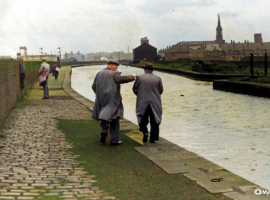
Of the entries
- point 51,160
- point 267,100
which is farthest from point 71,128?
point 267,100

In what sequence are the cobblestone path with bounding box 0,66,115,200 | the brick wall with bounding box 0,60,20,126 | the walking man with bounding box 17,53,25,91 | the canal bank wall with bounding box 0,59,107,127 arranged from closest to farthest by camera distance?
the cobblestone path with bounding box 0,66,115,200, the brick wall with bounding box 0,60,20,126, the canal bank wall with bounding box 0,59,107,127, the walking man with bounding box 17,53,25,91

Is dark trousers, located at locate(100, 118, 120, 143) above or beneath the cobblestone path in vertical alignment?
above

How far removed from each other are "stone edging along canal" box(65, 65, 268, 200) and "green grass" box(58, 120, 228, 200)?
4.9 inches

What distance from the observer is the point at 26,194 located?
4355 mm

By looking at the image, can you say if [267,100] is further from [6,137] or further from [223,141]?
[6,137]

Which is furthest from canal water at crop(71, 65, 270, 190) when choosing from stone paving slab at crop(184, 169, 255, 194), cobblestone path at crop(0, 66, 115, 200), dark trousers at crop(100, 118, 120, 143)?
cobblestone path at crop(0, 66, 115, 200)

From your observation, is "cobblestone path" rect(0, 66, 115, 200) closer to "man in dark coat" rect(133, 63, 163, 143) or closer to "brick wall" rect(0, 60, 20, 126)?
"brick wall" rect(0, 60, 20, 126)

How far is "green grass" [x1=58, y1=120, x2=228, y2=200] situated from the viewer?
4535mm

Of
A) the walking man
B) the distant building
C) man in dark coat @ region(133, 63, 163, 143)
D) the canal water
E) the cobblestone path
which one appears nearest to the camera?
the cobblestone path

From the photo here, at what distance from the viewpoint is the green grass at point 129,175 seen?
454cm

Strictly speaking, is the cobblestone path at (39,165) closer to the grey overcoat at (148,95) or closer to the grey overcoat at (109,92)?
the grey overcoat at (109,92)

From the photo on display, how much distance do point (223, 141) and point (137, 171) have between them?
3.08 m

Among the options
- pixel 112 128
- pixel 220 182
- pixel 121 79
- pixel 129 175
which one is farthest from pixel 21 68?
pixel 220 182

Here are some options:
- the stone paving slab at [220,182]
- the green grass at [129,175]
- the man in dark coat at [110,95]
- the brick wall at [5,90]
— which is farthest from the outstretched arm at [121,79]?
the brick wall at [5,90]
